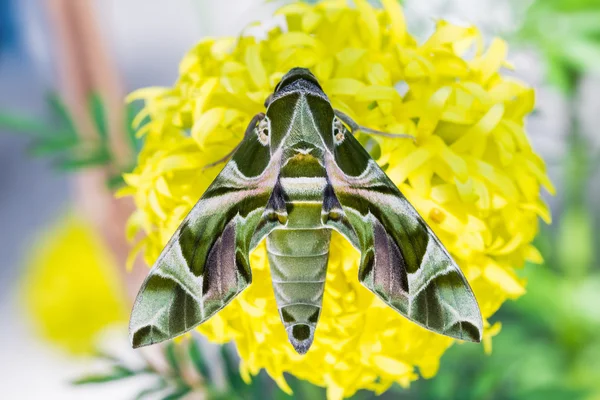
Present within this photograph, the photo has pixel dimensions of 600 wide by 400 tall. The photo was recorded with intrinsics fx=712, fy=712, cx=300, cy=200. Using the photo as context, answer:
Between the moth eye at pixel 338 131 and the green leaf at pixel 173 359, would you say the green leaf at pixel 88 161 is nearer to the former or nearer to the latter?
the green leaf at pixel 173 359

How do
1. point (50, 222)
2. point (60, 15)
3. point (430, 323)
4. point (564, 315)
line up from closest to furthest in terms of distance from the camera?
1. point (430, 323)
2. point (60, 15)
3. point (564, 315)
4. point (50, 222)

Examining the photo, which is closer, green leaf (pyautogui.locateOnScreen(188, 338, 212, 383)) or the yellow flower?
the yellow flower

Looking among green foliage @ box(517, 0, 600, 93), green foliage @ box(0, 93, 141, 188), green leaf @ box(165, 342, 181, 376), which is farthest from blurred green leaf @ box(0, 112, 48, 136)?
green foliage @ box(517, 0, 600, 93)

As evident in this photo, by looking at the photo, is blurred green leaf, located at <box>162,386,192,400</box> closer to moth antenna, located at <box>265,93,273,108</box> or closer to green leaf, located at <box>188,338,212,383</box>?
green leaf, located at <box>188,338,212,383</box>

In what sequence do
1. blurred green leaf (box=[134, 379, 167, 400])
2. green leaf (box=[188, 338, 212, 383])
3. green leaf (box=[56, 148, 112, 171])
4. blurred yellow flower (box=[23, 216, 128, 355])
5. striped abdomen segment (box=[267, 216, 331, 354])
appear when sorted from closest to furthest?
striped abdomen segment (box=[267, 216, 331, 354]) → blurred green leaf (box=[134, 379, 167, 400]) → green leaf (box=[188, 338, 212, 383]) → green leaf (box=[56, 148, 112, 171]) → blurred yellow flower (box=[23, 216, 128, 355])

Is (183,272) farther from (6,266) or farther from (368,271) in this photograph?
(6,266)

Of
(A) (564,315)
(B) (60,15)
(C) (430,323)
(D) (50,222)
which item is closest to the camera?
(C) (430,323)

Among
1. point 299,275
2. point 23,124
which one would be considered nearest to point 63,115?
point 23,124

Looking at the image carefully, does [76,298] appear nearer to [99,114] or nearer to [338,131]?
[99,114]

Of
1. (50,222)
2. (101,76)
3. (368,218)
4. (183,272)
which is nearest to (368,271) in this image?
(368,218)
